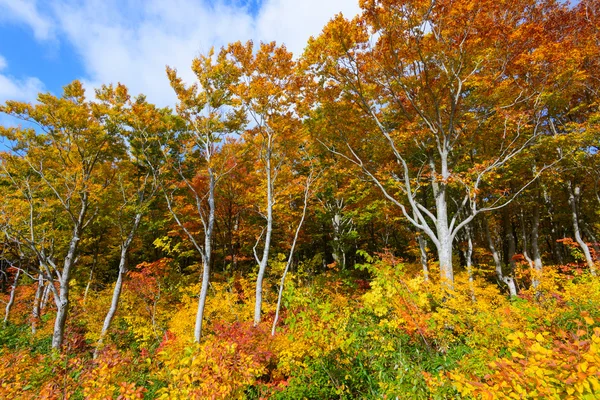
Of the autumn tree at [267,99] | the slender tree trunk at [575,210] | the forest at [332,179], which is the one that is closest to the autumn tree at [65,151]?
the forest at [332,179]

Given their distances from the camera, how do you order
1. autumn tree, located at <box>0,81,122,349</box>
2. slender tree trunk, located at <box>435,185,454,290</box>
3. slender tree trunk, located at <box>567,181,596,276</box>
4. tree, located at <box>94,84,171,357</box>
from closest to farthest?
1. slender tree trunk, located at <box>435,185,454,290</box>
2. autumn tree, located at <box>0,81,122,349</box>
3. tree, located at <box>94,84,171,357</box>
4. slender tree trunk, located at <box>567,181,596,276</box>

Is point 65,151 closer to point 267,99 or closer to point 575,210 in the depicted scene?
point 267,99

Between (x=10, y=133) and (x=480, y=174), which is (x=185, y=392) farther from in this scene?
(x=10, y=133)

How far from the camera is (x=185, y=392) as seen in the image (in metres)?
2.91

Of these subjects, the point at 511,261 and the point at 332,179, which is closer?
the point at 511,261

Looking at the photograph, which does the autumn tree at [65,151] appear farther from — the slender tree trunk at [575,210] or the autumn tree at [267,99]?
the slender tree trunk at [575,210]

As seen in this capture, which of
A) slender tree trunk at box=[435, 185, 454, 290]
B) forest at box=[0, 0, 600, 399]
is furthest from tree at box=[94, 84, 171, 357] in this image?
slender tree trunk at box=[435, 185, 454, 290]

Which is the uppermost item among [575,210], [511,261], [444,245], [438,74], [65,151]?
[438,74]

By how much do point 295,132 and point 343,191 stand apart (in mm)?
4110

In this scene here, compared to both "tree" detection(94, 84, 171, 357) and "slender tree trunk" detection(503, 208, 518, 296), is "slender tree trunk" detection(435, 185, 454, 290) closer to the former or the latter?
"slender tree trunk" detection(503, 208, 518, 296)

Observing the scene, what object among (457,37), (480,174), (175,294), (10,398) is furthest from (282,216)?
(10,398)

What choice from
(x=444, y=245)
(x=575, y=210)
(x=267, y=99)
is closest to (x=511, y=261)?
(x=575, y=210)

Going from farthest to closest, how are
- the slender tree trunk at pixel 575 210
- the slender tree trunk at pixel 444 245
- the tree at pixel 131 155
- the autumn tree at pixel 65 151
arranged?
the slender tree trunk at pixel 575 210 → the tree at pixel 131 155 → the autumn tree at pixel 65 151 → the slender tree trunk at pixel 444 245

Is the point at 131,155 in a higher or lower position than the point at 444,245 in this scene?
higher
